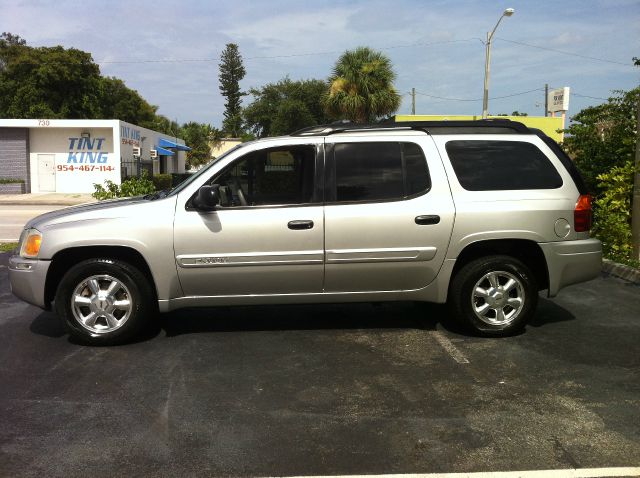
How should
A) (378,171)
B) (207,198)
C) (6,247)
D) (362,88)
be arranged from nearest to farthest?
(207,198), (378,171), (6,247), (362,88)

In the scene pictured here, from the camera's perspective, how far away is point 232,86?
73438 mm

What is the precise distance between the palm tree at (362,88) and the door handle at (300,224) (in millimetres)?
24951

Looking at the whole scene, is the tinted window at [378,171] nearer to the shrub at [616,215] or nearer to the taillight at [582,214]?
the taillight at [582,214]

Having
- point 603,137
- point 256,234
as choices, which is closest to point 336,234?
point 256,234

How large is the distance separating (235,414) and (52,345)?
91.1 inches

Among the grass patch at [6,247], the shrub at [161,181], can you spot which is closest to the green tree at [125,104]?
the shrub at [161,181]

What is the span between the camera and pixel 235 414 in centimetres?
387

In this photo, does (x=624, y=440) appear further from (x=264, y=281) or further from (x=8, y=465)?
(x=8, y=465)

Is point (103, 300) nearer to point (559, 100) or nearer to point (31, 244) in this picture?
point (31, 244)

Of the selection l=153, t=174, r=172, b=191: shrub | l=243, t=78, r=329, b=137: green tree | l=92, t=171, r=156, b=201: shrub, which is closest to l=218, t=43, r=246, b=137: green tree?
l=243, t=78, r=329, b=137: green tree

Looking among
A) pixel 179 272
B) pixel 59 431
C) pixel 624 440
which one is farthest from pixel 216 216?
pixel 624 440

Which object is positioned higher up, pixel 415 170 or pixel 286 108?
pixel 286 108

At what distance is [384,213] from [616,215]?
215 inches

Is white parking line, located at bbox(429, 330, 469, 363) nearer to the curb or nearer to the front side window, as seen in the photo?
the front side window
